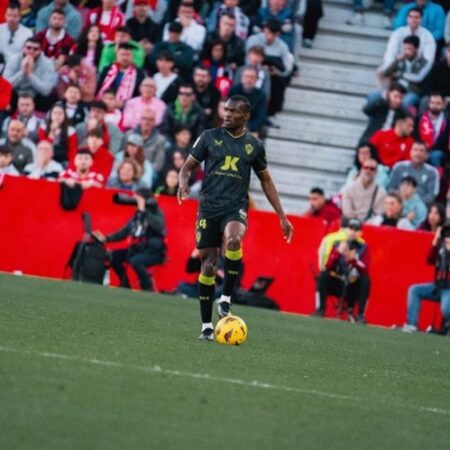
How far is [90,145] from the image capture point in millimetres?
22953

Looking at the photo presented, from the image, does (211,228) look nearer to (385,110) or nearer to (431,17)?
(385,110)

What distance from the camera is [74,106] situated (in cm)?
2391

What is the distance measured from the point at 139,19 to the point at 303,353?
12422 mm

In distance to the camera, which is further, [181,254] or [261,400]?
[181,254]

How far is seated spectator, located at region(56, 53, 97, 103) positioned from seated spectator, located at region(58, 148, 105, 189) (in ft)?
6.53

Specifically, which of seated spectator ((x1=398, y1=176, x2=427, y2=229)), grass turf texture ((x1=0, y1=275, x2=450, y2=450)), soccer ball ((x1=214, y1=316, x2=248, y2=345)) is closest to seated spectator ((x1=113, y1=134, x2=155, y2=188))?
seated spectator ((x1=398, y1=176, x2=427, y2=229))

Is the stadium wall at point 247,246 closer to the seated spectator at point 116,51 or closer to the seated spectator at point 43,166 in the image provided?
the seated spectator at point 43,166

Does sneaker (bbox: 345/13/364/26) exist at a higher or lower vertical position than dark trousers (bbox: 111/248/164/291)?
higher

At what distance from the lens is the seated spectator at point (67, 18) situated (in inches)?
1002

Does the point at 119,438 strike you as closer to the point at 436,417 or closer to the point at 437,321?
the point at 436,417

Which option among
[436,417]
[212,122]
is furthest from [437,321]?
[436,417]

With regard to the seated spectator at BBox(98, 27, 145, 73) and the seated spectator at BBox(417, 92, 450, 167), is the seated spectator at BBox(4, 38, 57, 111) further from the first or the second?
the seated spectator at BBox(417, 92, 450, 167)

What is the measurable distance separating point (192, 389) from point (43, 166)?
12.9 metres

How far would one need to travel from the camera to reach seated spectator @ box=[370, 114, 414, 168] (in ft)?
77.4
